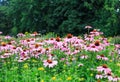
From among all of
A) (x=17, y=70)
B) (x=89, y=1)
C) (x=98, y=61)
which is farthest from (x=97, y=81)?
(x=89, y=1)

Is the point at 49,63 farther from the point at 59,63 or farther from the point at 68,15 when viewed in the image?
the point at 68,15

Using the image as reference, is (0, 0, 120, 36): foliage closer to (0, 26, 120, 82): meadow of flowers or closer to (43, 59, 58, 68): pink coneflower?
(0, 26, 120, 82): meadow of flowers

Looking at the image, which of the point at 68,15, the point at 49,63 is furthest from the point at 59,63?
the point at 68,15

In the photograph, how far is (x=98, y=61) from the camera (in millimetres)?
6637

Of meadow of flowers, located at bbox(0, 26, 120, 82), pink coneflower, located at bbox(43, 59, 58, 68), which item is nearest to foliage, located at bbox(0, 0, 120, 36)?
meadow of flowers, located at bbox(0, 26, 120, 82)

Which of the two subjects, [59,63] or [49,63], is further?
[59,63]

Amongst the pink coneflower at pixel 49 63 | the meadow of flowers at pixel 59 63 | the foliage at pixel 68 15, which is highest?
the pink coneflower at pixel 49 63

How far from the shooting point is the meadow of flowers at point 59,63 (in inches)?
230

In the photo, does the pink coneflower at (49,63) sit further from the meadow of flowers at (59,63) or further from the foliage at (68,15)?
the foliage at (68,15)

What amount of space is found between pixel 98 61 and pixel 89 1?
19.0 meters

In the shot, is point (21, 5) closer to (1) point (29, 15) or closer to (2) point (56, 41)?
(1) point (29, 15)

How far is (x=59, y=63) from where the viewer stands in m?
6.50

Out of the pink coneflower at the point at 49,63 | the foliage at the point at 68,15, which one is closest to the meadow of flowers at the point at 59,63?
the pink coneflower at the point at 49,63

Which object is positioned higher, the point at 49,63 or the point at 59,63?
the point at 49,63
